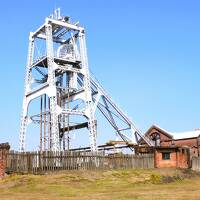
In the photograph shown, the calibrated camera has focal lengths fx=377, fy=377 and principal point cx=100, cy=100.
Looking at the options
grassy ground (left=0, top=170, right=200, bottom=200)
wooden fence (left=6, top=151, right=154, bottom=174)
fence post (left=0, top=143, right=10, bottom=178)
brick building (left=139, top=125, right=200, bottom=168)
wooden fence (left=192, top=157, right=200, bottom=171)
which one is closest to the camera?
grassy ground (left=0, top=170, right=200, bottom=200)

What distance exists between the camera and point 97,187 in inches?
1011

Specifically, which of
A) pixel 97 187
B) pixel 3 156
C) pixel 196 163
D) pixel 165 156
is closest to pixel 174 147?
pixel 165 156

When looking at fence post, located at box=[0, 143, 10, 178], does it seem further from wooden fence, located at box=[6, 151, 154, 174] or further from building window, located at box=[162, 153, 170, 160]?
building window, located at box=[162, 153, 170, 160]

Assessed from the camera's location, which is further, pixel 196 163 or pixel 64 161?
pixel 196 163

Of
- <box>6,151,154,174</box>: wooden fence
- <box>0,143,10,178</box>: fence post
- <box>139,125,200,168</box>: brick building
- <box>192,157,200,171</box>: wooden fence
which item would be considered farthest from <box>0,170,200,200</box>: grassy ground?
<box>192,157,200,171</box>: wooden fence

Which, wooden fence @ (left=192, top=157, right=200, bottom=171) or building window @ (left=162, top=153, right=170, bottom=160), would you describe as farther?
wooden fence @ (left=192, top=157, right=200, bottom=171)

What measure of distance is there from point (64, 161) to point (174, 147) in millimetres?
19415

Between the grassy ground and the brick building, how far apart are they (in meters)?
10.7

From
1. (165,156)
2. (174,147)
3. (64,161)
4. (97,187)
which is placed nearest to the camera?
(97,187)

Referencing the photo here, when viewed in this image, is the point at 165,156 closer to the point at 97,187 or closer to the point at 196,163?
the point at 196,163

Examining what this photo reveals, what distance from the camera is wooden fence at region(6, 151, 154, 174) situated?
99.8 ft

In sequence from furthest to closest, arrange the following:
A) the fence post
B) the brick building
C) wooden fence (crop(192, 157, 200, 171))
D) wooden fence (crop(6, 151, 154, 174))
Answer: wooden fence (crop(192, 157, 200, 171)) → the brick building → wooden fence (crop(6, 151, 154, 174)) → the fence post

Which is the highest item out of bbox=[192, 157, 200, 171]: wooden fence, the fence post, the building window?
the fence post

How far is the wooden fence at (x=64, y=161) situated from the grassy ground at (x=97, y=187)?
2.11m
